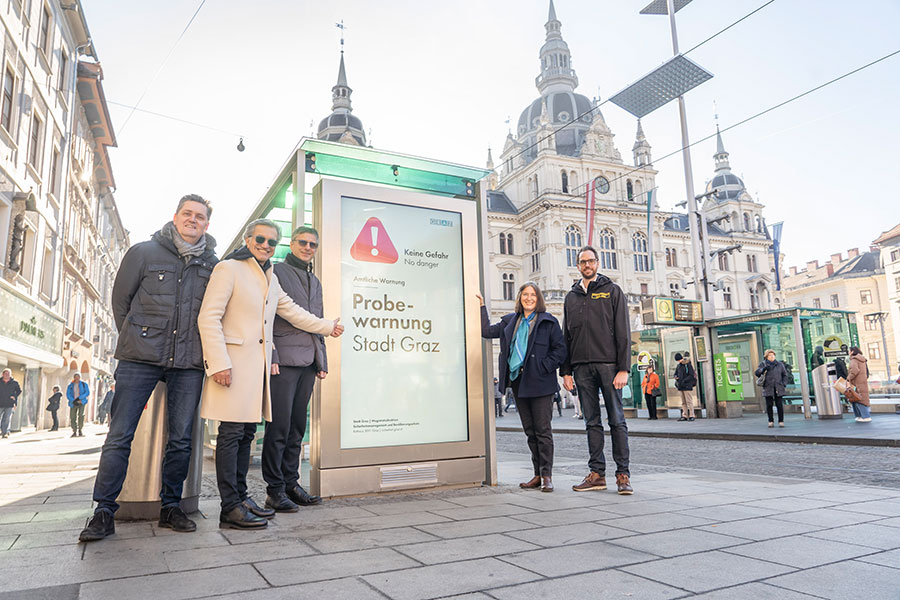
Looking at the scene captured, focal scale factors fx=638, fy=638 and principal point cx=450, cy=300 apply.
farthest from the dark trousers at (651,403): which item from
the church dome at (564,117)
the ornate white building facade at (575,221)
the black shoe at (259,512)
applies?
the church dome at (564,117)

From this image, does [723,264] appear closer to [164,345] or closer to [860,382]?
[860,382]

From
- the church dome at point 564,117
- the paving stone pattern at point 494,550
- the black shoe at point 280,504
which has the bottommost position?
the paving stone pattern at point 494,550

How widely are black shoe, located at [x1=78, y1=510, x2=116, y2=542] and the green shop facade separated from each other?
53.5 feet

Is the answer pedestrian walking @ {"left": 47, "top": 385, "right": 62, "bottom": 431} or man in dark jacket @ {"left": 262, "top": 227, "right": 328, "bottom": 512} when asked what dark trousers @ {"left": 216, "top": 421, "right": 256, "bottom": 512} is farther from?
pedestrian walking @ {"left": 47, "top": 385, "right": 62, "bottom": 431}

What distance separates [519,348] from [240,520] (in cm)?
A: 279

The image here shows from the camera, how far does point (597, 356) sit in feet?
17.6

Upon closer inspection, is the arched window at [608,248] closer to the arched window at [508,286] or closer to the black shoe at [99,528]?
the arched window at [508,286]

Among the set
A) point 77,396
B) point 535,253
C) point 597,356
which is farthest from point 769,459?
point 535,253

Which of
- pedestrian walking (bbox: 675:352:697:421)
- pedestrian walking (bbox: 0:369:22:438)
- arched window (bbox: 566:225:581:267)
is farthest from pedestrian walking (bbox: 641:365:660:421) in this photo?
arched window (bbox: 566:225:581:267)

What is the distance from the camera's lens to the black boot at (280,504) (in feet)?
14.3

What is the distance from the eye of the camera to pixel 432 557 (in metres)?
3.00

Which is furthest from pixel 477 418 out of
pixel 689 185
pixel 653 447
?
pixel 689 185

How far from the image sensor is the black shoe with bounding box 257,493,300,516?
4363 mm

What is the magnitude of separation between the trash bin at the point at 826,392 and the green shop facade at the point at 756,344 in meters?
0.41
